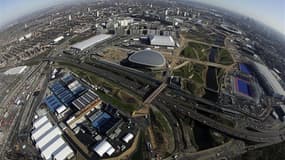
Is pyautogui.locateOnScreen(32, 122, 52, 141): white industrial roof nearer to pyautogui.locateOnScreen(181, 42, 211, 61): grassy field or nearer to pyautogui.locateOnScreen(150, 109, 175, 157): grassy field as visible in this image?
pyautogui.locateOnScreen(150, 109, 175, 157): grassy field

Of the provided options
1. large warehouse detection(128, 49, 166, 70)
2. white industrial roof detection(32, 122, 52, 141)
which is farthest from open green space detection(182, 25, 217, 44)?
white industrial roof detection(32, 122, 52, 141)

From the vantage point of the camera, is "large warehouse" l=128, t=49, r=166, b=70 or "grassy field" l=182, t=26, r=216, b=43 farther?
"grassy field" l=182, t=26, r=216, b=43

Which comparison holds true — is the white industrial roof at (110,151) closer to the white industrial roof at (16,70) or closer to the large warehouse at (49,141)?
the large warehouse at (49,141)

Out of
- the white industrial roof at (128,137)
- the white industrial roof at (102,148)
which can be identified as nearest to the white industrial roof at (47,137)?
the white industrial roof at (102,148)

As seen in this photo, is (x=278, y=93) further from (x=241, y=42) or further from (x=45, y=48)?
(x=45, y=48)

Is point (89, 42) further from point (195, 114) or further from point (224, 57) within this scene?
point (224, 57)

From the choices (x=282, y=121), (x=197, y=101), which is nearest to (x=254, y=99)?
(x=282, y=121)

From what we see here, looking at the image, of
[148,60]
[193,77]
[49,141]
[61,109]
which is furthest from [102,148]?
[193,77]
